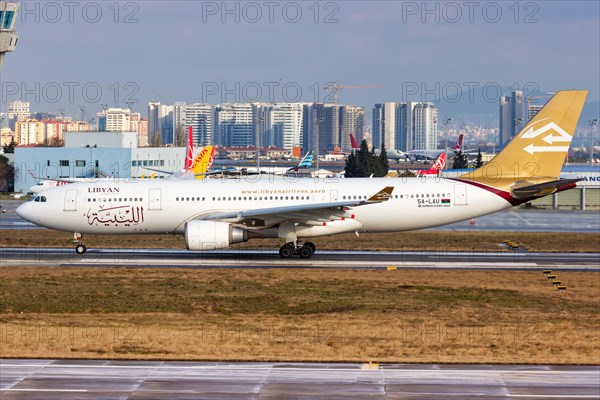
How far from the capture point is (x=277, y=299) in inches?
1320

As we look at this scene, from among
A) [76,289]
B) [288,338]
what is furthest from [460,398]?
[76,289]

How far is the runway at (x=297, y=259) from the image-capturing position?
138ft

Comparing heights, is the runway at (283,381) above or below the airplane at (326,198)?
below

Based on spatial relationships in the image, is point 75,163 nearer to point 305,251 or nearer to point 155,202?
point 155,202

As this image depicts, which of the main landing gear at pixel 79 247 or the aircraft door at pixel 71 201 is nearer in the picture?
the aircraft door at pixel 71 201

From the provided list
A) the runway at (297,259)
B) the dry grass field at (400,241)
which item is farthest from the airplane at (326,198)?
the dry grass field at (400,241)

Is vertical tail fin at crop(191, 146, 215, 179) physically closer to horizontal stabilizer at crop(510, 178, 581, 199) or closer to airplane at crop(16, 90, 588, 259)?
airplane at crop(16, 90, 588, 259)

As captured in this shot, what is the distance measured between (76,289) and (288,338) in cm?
1125

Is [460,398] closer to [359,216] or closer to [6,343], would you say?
[6,343]

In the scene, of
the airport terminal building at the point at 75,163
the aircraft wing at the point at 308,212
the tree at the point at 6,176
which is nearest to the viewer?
the aircraft wing at the point at 308,212

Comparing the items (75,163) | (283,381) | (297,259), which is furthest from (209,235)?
(75,163)

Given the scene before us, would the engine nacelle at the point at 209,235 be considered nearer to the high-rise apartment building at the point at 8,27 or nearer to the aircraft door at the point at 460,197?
the aircraft door at the point at 460,197

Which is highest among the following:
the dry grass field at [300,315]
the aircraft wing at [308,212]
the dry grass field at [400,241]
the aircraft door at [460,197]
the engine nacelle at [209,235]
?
the aircraft door at [460,197]

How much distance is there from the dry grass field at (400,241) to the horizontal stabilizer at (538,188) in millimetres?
5962
